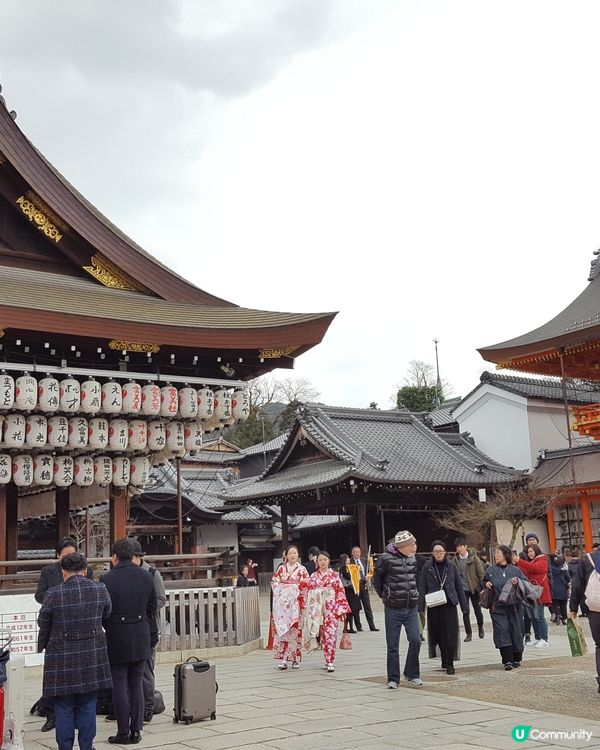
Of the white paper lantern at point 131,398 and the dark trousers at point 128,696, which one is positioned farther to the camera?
the white paper lantern at point 131,398

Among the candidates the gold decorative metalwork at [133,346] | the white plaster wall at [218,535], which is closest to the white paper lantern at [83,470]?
the gold decorative metalwork at [133,346]

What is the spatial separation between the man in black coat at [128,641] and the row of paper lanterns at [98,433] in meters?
5.89

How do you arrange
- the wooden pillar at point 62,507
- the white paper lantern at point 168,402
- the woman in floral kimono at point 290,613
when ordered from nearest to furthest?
the woman in floral kimono at point 290,613
the white paper lantern at point 168,402
the wooden pillar at point 62,507

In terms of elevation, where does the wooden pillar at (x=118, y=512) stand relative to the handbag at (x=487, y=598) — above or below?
above

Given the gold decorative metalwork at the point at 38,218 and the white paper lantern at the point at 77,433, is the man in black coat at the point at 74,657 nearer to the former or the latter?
the white paper lantern at the point at 77,433

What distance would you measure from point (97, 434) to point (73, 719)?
24.2 feet

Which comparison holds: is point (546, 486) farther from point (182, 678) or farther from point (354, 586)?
point (182, 678)

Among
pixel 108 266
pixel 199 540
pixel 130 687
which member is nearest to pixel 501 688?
pixel 130 687

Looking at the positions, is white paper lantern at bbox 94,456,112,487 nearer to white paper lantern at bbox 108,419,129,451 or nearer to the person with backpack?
white paper lantern at bbox 108,419,129,451

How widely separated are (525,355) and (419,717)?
1943 cm

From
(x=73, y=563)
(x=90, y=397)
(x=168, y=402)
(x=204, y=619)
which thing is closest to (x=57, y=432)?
(x=90, y=397)

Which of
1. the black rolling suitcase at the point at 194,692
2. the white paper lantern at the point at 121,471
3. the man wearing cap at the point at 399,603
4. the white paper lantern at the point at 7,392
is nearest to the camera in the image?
the black rolling suitcase at the point at 194,692

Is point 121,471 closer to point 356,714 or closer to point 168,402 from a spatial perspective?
point 168,402

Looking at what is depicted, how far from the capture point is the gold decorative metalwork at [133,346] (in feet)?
43.7
